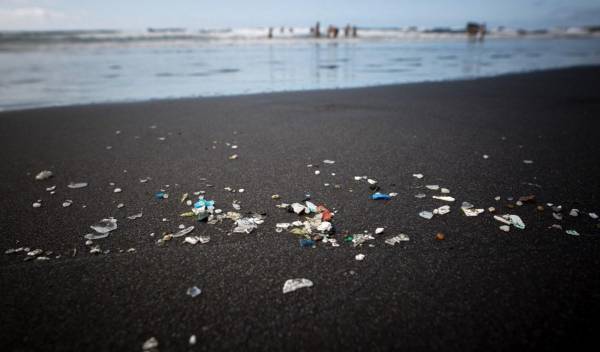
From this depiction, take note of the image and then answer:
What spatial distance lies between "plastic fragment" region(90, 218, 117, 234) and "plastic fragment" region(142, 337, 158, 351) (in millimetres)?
1025

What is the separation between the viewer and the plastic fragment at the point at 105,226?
6.79ft

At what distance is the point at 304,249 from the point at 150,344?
0.90m

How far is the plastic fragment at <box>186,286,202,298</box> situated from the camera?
1.54 metres

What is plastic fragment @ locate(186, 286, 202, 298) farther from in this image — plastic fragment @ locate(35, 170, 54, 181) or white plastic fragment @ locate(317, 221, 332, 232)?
plastic fragment @ locate(35, 170, 54, 181)

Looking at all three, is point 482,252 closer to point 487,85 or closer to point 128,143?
point 128,143

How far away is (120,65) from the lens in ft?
34.2

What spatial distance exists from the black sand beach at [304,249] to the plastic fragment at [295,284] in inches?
1.7

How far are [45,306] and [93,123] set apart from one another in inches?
151

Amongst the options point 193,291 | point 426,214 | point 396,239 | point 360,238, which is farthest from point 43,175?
point 426,214

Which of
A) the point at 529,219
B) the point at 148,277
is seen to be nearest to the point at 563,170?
the point at 529,219

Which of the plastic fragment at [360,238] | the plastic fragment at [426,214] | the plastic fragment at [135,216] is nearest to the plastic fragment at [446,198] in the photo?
the plastic fragment at [426,214]

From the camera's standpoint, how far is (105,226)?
2113mm

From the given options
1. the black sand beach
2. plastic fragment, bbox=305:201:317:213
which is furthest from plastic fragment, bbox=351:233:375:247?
plastic fragment, bbox=305:201:317:213

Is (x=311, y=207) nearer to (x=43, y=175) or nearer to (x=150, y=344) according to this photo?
(x=150, y=344)
